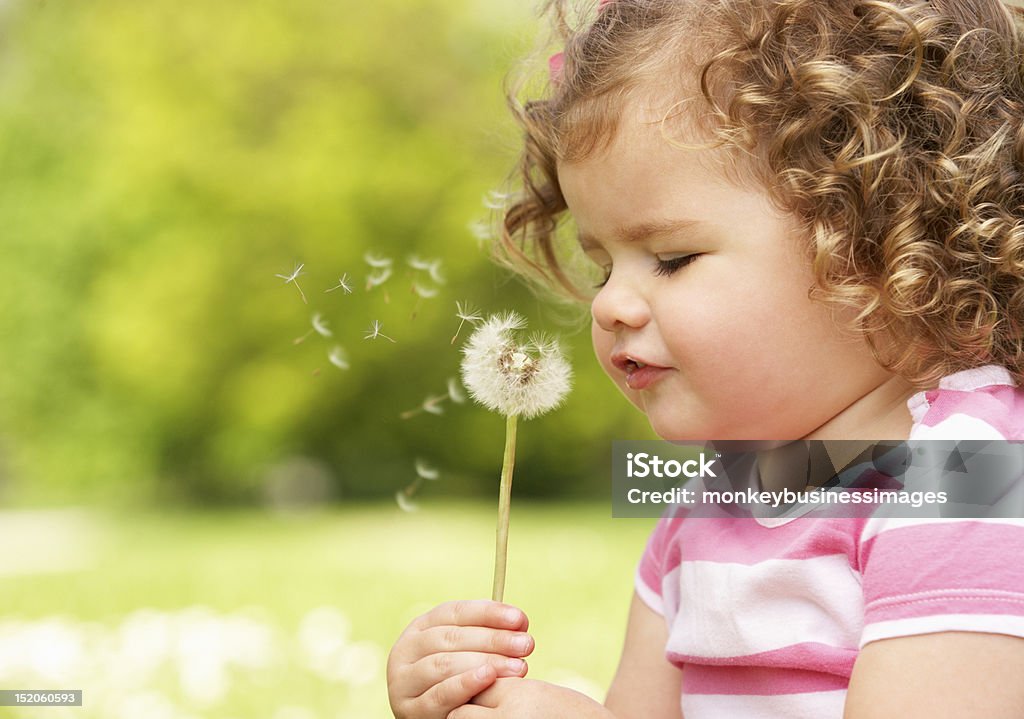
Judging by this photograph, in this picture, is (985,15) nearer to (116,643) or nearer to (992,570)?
(992,570)

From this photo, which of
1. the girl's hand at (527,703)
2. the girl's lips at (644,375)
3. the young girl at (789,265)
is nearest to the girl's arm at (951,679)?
the young girl at (789,265)

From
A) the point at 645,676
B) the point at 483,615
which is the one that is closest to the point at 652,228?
the point at 483,615

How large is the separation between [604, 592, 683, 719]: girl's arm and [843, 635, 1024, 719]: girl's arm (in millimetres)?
432

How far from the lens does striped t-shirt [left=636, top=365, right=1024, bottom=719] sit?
945 millimetres

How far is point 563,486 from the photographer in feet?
32.4

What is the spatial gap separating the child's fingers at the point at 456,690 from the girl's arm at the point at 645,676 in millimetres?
331

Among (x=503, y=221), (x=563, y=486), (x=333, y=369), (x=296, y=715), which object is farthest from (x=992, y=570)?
(x=563, y=486)

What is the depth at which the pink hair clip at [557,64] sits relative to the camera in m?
1.32

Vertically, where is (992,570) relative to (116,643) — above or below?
below

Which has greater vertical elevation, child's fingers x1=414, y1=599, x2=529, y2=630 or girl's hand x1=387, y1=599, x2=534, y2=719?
child's fingers x1=414, y1=599, x2=529, y2=630

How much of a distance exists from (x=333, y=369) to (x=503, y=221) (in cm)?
746

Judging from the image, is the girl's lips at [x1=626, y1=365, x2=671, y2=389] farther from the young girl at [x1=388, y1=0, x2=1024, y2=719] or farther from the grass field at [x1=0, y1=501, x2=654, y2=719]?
the grass field at [x1=0, y1=501, x2=654, y2=719]

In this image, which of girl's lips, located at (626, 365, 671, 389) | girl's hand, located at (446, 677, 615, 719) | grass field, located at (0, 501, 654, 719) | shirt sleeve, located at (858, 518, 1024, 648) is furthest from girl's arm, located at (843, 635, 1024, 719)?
grass field, located at (0, 501, 654, 719)

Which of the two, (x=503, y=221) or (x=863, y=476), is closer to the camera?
(x=863, y=476)
